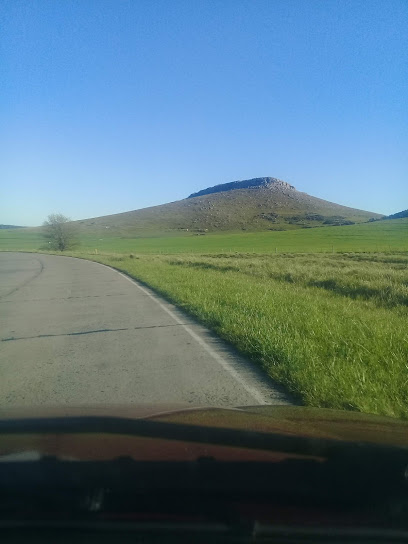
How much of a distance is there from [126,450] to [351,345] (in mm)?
→ 5728

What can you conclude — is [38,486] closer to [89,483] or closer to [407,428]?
[89,483]

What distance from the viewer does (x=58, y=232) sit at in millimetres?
93250

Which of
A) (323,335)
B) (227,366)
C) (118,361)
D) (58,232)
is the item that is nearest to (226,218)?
(58,232)

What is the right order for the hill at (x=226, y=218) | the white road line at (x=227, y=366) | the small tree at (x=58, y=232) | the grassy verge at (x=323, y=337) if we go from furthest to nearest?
the hill at (x=226, y=218), the small tree at (x=58, y=232), the white road line at (x=227, y=366), the grassy verge at (x=323, y=337)

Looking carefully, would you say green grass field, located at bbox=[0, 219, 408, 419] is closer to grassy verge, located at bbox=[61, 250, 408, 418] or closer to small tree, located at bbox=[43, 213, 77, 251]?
grassy verge, located at bbox=[61, 250, 408, 418]

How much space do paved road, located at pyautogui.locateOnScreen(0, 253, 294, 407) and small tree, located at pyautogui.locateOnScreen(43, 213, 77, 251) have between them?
80680mm

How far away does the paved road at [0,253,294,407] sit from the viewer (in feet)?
21.1

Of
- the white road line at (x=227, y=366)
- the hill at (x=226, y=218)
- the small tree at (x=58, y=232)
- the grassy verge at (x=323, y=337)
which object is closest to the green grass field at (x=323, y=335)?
the grassy verge at (x=323, y=337)

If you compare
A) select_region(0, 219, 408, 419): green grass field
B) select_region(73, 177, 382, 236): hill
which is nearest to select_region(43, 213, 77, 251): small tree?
select_region(73, 177, 382, 236): hill

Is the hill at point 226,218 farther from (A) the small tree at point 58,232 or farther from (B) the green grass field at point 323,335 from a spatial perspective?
(B) the green grass field at point 323,335

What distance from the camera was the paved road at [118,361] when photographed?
21.1 ft

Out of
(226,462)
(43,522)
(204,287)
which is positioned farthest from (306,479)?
(204,287)

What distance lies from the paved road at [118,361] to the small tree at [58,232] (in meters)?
80.7

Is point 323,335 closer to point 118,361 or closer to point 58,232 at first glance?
point 118,361
